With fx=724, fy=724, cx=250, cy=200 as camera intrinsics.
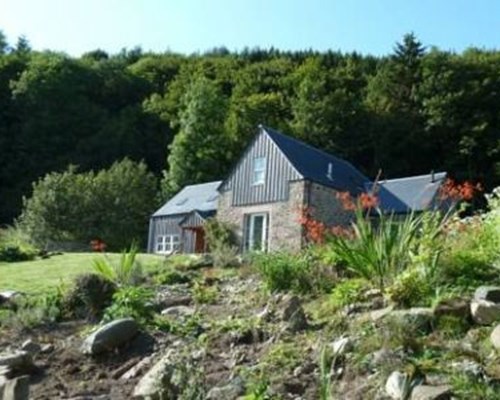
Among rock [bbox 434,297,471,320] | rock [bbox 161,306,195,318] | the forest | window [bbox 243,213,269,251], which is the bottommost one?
rock [bbox 161,306,195,318]

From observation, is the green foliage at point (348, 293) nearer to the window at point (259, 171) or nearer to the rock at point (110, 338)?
the rock at point (110, 338)

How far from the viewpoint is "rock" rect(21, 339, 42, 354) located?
27.2 ft

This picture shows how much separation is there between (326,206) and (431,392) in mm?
22838

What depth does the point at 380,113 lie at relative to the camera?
49844mm

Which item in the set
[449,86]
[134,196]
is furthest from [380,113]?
[134,196]

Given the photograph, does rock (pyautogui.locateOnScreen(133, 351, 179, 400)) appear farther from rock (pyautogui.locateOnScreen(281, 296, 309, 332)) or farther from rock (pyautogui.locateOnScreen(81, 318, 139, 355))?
rock (pyautogui.locateOnScreen(281, 296, 309, 332))

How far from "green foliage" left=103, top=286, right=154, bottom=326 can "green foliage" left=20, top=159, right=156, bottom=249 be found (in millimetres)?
31854

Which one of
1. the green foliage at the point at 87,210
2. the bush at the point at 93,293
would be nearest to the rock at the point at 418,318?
the bush at the point at 93,293

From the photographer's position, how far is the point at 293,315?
747 cm

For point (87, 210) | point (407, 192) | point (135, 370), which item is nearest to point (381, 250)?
point (135, 370)

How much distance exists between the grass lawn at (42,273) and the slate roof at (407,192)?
1289cm

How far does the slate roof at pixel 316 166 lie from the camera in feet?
92.5

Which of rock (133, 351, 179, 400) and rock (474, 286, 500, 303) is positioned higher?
rock (474, 286, 500, 303)

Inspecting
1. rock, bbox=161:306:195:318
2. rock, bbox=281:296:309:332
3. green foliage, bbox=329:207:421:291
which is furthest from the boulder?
rock, bbox=161:306:195:318
